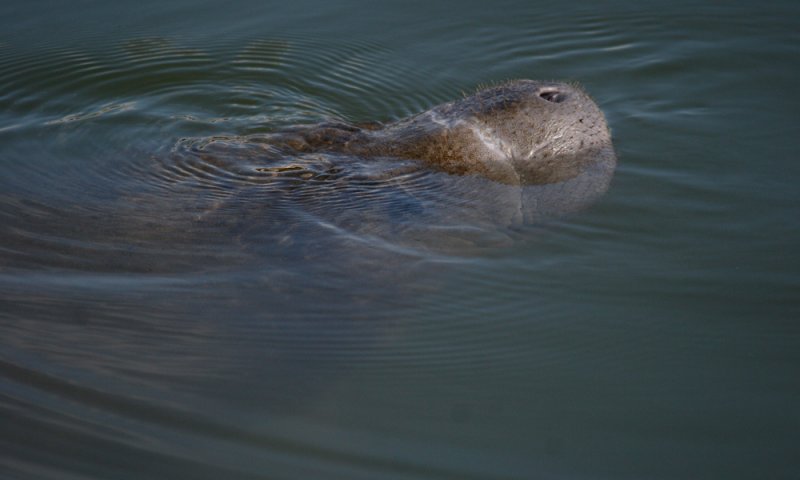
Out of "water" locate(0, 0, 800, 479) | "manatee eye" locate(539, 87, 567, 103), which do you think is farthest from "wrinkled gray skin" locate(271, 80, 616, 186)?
"water" locate(0, 0, 800, 479)

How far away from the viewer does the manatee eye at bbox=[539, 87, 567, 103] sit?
3.89 m

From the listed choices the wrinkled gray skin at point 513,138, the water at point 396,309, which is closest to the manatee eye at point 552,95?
the wrinkled gray skin at point 513,138

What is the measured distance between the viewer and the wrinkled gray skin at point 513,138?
12.2 ft

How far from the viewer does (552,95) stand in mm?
3908

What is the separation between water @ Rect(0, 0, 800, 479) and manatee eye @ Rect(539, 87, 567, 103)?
22.0 inches

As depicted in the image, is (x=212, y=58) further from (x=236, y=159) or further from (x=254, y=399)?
(x=254, y=399)

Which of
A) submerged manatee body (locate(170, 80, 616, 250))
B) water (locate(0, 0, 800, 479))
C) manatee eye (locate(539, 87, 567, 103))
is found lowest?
water (locate(0, 0, 800, 479))

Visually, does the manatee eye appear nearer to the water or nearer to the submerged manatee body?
the submerged manatee body

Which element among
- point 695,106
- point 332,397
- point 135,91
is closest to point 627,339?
point 332,397

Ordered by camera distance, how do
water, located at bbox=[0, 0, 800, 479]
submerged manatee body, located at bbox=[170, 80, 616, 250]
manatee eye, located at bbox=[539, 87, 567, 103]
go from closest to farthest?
water, located at bbox=[0, 0, 800, 479]
submerged manatee body, located at bbox=[170, 80, 616, 250]
manatee eye, located at bbox=[539, 87, 567, 103]

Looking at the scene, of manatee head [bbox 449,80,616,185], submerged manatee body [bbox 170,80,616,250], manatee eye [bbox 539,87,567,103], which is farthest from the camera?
manatee eye [bbox 539,87,567,103]

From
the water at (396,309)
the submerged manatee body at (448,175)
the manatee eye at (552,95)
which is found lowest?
the water at (396,309)

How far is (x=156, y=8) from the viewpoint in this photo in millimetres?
7094

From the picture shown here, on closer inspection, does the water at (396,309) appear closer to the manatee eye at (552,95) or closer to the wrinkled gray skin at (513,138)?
the wrinkled gray skin at (513,138)
